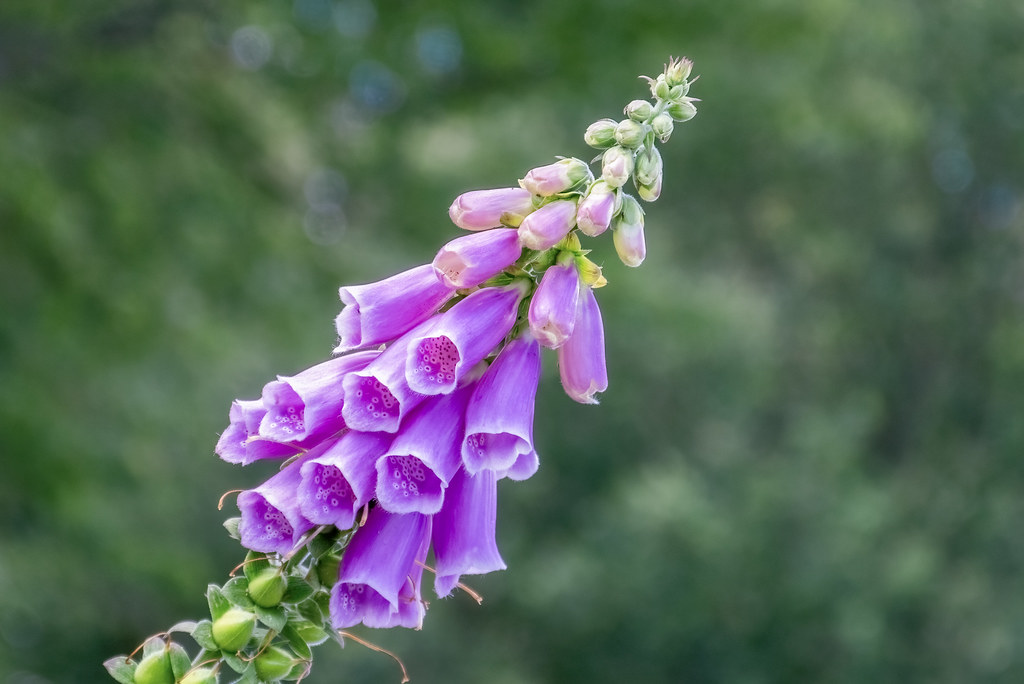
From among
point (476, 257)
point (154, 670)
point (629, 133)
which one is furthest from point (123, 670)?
point (629, 133)

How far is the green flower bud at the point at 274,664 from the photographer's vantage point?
4.19ft

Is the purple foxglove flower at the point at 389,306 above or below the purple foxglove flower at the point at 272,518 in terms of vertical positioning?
above

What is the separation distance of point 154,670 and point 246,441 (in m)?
0.31

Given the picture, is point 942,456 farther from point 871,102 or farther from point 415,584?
point 415,584

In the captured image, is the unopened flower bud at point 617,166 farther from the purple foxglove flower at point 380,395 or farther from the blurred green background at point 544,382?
the blurred green background at point 544,382

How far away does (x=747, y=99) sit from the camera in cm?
1020

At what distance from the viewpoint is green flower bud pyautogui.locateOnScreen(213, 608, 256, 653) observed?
127 centimetres

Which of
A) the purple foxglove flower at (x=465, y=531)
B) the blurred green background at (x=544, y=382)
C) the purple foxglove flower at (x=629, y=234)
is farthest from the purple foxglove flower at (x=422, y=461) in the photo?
the blurred green background at (x=544, y=382)

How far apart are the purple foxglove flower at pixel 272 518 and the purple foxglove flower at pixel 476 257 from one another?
324 millimetres

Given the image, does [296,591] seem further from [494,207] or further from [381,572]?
[494,207]

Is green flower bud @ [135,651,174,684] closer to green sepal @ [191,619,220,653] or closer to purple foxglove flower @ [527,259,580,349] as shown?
green sepal @ [191,619,220,653]

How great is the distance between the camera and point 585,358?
1.52m

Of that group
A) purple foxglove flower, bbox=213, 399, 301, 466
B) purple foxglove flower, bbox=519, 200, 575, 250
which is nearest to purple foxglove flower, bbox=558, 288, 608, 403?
purple foxglove flower, bbox=519, 200, 575, 250

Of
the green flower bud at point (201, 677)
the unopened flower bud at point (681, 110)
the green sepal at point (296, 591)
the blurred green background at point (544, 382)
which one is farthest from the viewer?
the blurred green background at point (544, 382)
